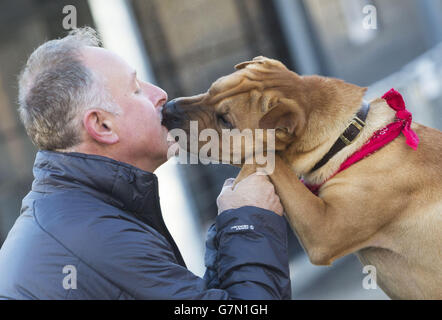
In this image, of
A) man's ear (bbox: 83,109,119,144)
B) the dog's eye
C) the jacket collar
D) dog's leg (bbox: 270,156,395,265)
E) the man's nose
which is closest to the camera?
the jacket collar

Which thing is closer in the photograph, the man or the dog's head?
the man

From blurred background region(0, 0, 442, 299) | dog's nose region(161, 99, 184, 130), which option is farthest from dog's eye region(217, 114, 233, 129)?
blurred background region(0, 0, 442, 299)

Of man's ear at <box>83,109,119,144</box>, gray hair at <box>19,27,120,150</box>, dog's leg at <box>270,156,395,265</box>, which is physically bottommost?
dog's leg at <box>270,156,395,265</box>

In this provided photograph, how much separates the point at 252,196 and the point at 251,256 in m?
0.33

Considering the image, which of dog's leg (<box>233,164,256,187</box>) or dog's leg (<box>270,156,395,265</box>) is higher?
dog's leg (<box>233,164,256,187</box>)

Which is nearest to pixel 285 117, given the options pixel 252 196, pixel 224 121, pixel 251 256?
pixel 224 121

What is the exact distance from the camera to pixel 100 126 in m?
2.16

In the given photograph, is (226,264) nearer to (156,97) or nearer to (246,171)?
(246,171)

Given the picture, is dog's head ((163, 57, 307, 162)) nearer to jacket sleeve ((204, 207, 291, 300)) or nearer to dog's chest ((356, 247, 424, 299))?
jacket sleeve ((204, 207, 291, 300))

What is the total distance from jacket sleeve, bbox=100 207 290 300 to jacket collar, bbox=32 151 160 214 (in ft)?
0.69

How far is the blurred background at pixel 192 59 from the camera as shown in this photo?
16.4 ft

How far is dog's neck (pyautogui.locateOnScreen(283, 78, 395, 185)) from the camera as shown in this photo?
241 centimetres
